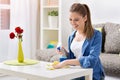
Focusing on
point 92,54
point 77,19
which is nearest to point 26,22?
point 77,19

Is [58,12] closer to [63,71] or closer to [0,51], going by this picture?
[0,51]

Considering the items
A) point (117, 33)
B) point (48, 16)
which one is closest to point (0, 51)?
point (48, 16)

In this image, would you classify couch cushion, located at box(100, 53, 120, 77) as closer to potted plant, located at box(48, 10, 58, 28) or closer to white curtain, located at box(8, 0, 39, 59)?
potted plant, located at box(48, 10, 58, 28)

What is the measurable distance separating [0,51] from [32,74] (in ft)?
7.52

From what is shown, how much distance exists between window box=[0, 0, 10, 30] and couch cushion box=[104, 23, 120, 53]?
1557mm

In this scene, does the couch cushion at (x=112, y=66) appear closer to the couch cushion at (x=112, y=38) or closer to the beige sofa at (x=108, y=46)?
the beige sofa at (x=108, y=46)

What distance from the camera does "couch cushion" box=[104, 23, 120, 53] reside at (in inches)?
134

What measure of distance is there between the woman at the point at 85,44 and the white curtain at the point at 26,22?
203 cm

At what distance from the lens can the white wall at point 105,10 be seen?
3865mm

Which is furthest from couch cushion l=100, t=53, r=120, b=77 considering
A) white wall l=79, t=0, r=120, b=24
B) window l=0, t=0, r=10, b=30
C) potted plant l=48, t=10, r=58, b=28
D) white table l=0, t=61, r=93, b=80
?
window l=0, t=0, r=10, b=30

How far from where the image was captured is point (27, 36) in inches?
166

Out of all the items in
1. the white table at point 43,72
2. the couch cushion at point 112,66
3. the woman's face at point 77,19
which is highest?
the woman's face at point 77,19

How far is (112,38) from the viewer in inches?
136

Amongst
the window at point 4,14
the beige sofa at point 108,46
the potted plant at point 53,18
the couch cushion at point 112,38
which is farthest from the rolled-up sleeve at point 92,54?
the window at point 4,14
